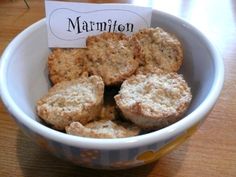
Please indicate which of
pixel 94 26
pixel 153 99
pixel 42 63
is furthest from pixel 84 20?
pixel 153 99

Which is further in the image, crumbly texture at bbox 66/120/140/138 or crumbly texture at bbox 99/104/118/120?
crumbly texture at bbox 99/104/118/120

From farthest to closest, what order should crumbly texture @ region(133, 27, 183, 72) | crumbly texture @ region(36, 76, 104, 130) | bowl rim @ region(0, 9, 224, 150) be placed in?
crumbly texture @ region(133, 27, 183, 72) → crumbly texture @ region(36, 76, 104, 130) → bowl rim @ region(0, 9, 224, 150)

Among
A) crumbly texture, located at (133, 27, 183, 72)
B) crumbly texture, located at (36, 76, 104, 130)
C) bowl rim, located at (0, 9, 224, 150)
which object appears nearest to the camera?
bowl rim, located at (0, 9, 224, 150)

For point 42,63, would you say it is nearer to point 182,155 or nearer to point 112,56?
point 112,56

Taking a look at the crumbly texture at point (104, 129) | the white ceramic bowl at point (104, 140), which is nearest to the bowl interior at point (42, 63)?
the white ceramic bowl at point (104, 140)

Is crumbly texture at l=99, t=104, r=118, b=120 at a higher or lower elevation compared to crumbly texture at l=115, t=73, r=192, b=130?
lower

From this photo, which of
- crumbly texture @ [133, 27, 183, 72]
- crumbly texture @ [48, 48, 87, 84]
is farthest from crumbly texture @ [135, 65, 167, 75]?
crumbly texture @ [48, 48, 87, 84]

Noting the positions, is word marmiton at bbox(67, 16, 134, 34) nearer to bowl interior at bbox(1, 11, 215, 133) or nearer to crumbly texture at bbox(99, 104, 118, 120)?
bowl interior at bbox(1, 11, 215, 133)
